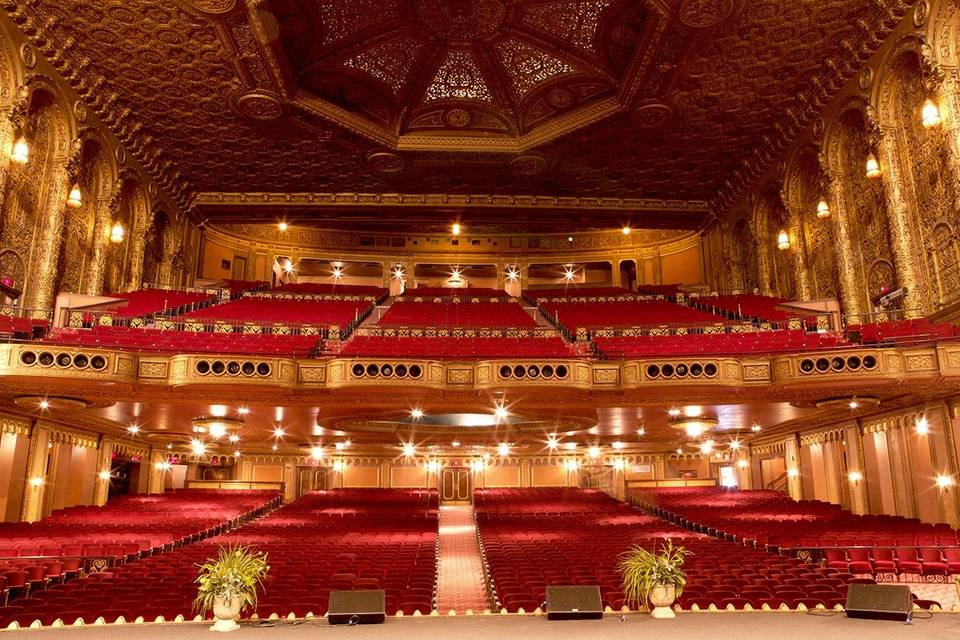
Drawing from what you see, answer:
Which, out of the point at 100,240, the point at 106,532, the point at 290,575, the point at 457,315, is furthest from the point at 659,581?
the point at 100,240

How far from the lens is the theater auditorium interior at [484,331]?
8617 millimetres

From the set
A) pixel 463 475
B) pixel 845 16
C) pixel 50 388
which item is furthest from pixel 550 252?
pixel 50 388

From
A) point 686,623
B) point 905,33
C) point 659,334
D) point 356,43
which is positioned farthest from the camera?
point 356,43

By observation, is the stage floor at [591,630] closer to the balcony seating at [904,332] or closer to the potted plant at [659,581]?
the potted plant at [659,581]

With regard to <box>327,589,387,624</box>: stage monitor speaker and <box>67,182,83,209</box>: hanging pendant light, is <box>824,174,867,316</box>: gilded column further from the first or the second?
<box>67,182,83,209</box>: hanging pendant light

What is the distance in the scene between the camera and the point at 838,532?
12297 millimetres

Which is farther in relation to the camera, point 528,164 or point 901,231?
point 528,164

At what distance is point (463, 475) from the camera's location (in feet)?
82.4

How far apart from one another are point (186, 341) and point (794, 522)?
1384 cm

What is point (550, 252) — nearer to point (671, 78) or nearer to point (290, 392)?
point (671, 78)

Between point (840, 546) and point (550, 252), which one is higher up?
point (550, 252)

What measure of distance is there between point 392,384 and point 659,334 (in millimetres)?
8020

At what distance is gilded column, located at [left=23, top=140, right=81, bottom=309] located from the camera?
50.0ft

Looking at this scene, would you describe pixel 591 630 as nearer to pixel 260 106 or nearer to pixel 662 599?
pixel 662 599
